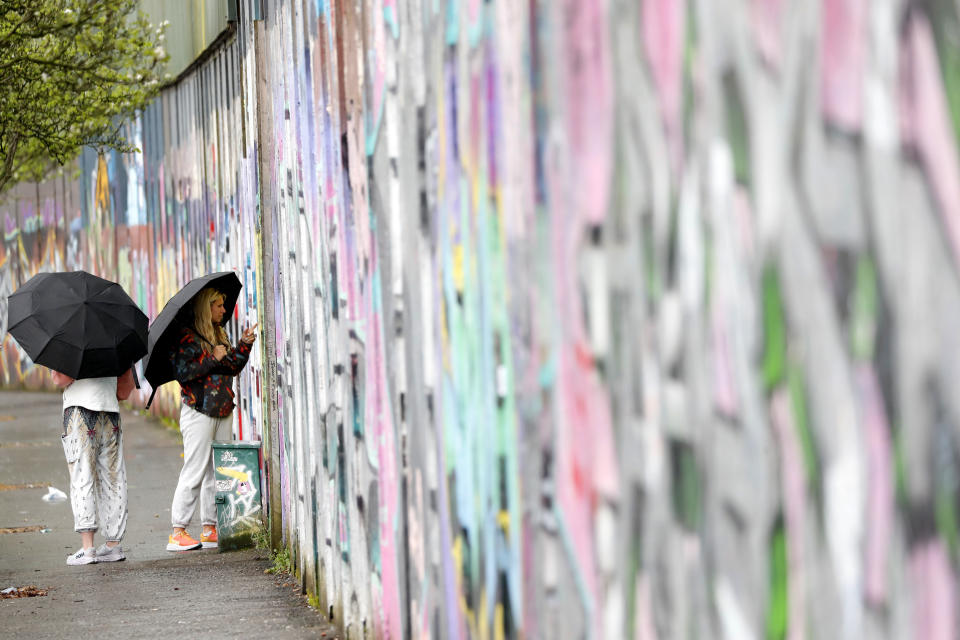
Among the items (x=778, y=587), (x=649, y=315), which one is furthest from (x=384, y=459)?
(x=778, y=587)

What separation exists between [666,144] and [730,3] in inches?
13.6

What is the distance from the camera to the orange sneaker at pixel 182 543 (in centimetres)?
902

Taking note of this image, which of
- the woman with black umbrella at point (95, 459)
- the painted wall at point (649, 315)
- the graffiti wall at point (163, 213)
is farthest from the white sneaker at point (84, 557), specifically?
the painted wall at point (649, 315)

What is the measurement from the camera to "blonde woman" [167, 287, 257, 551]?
28.8 feet

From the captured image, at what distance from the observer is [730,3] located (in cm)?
236

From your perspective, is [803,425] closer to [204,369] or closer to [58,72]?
[204,369]

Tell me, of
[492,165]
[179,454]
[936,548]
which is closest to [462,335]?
[492,165]

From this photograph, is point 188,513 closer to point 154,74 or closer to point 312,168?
point 312,168

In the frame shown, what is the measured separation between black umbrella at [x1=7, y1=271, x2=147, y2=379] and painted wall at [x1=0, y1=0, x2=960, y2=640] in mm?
3017

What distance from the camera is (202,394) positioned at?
29.2 feet

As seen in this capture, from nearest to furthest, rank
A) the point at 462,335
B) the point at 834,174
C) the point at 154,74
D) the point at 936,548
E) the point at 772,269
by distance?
the point at 936,548, the point at 834,174, the point at 772,269, the point at 462,335, the point at 154,74

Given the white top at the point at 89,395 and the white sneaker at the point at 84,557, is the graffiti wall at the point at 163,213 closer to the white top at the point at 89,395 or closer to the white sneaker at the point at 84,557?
the white top at the point at 89,395

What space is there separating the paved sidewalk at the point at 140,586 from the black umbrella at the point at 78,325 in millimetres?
1159

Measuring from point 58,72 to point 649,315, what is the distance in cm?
1376
